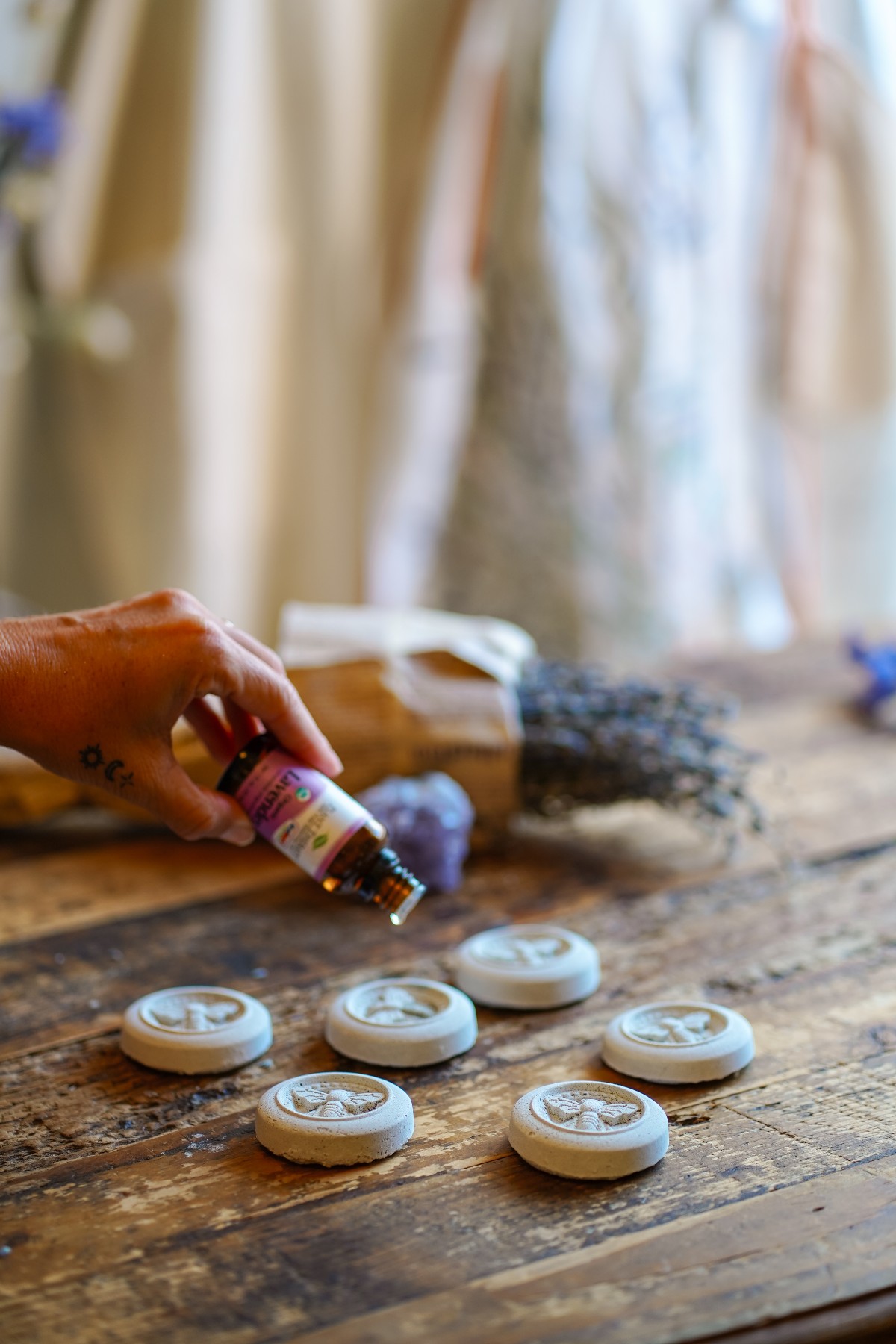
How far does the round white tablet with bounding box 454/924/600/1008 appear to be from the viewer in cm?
104

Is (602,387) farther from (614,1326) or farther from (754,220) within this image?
(614,1326)

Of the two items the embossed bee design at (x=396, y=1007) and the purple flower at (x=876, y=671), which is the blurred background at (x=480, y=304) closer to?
the purple flower at (x=876, y=671)

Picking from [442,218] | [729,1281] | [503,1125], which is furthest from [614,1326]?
[442,218]

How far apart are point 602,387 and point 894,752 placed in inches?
41.5

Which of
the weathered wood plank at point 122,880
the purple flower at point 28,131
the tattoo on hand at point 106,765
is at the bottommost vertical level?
the weathered wood plank at point 122,880

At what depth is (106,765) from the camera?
3.04 feet

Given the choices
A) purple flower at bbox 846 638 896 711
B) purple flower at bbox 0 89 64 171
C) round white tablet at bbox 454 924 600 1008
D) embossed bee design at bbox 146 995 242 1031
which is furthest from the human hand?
purple flower at bbox 0 89 64 171

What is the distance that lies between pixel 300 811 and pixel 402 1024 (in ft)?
0.59

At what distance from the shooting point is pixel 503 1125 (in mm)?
873

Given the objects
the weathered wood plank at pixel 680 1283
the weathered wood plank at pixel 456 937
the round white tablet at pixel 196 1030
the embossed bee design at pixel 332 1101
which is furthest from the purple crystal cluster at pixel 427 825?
the weathered wood plank at pixel 680 1283

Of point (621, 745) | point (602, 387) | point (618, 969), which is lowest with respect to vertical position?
point (618, 969)

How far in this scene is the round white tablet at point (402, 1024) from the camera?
947 mm

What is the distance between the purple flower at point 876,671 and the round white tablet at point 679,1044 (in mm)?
895

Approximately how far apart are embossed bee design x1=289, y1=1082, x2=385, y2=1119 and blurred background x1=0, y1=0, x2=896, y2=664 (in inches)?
65.0
